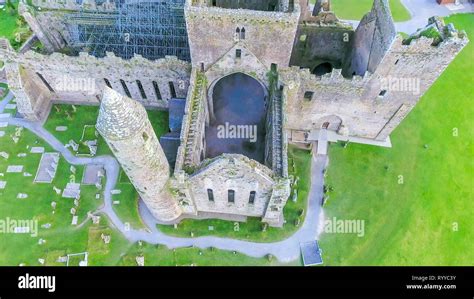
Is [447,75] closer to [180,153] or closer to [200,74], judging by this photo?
[200,74]

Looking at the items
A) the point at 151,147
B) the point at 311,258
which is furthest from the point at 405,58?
the point at 151,147

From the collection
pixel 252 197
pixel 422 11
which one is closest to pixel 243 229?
pixel 252 197

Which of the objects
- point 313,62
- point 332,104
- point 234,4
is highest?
point 234,4

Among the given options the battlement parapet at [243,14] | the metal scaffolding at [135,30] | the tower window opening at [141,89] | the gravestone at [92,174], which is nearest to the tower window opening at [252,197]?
the battlement parapet at [243,14]

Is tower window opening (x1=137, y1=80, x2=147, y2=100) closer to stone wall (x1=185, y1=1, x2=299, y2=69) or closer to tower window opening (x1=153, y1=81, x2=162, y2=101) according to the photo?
tower window opening (x1=153, y1=81, x2=162, y2=101)

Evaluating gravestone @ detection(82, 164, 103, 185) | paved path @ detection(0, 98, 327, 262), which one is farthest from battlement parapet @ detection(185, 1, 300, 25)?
gravestone @ detection(82, 164, 103, 185)
